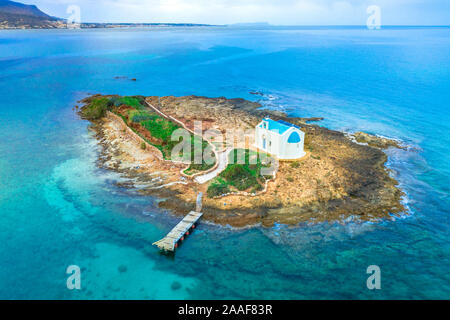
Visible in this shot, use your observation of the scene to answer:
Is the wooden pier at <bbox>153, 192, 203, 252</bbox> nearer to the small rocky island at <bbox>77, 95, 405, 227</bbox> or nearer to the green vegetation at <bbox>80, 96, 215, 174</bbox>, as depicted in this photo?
the small rocky island at <bbox>77, 95, 405, 227</bbox>

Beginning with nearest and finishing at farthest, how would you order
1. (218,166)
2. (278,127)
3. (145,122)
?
1. (218,166)
2. (278,127)
3. (145,122)

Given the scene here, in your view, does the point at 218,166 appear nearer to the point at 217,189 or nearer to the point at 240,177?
the point at 240,177

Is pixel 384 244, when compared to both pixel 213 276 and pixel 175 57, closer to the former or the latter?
pixel 213 276

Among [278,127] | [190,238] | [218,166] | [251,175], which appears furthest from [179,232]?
[278,127]

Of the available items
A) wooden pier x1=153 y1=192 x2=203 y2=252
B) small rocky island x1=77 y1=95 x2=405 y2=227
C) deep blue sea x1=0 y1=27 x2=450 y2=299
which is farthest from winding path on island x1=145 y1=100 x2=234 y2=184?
deep blue sea x1=0 y1=27 x2=450 y2=299
